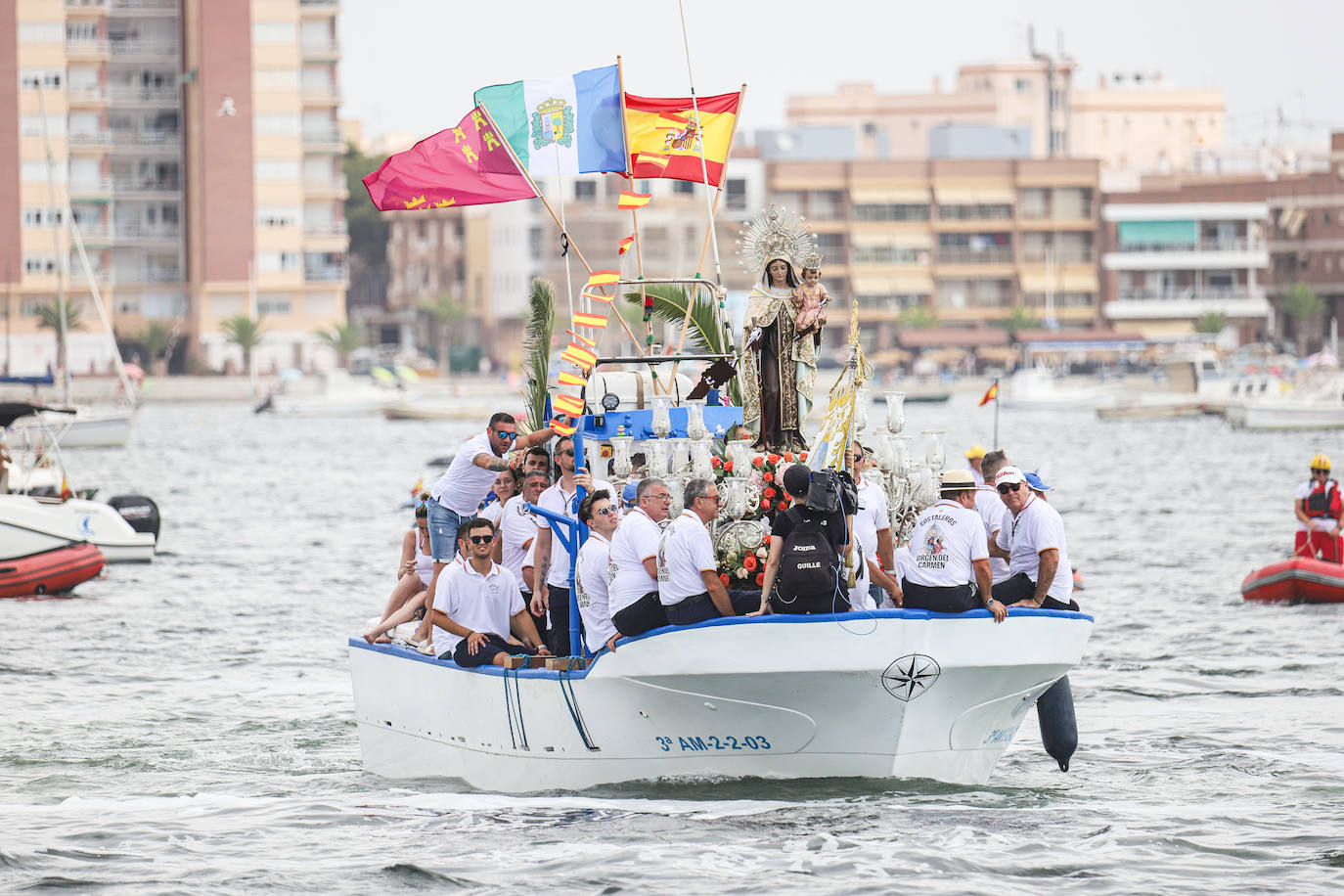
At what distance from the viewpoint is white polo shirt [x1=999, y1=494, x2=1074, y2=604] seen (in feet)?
49.8

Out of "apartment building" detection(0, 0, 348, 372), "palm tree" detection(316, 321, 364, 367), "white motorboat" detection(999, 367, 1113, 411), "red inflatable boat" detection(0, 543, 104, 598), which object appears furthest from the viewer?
"palm tree" detection(316, 321, 364, 367)

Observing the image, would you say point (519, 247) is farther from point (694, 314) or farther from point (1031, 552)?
point (1031, 552)

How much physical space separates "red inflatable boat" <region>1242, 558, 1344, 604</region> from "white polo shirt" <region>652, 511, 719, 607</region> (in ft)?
53.9

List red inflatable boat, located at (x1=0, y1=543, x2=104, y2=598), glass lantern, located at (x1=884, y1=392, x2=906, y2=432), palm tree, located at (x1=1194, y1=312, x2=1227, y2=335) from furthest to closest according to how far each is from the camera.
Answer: palm tree, located at (x1=1194, y1=312, x2=1227, y2=335) → red inflatable boat, located at (x1=0, y1=543, x2=104, y2=598) → glass lantern, located at (x1=884, y1=392, x2=906, y2=432)

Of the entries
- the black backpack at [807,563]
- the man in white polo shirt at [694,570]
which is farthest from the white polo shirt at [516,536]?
the black backpack at [807,563]

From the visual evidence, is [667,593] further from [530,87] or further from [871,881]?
[530,87]

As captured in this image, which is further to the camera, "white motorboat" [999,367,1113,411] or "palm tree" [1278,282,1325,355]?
"palm tree" [1278,282,1325,355]

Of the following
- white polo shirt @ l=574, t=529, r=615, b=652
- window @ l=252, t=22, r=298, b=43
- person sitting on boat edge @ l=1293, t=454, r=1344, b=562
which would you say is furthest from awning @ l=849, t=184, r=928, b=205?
white polo shirt @ l=574, t=529, r=615, b=652

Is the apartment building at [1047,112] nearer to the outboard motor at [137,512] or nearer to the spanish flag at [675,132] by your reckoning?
the outboard motor at [137,512]

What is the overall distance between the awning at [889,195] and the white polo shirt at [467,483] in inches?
4841

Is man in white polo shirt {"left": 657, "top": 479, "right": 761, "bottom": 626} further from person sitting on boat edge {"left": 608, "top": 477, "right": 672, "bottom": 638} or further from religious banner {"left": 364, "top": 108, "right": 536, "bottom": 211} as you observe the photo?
religious banner {"left": 364, "top": 108, "right": 536, "bottom": 211}

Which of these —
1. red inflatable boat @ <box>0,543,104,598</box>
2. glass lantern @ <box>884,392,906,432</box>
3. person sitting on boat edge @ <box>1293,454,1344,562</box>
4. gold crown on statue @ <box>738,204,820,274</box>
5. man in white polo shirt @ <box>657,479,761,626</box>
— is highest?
gold crown on statue @ <box>738,204,820,274</box>

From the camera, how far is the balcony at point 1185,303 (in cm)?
14038

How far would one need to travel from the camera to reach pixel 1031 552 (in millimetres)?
15367
